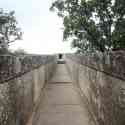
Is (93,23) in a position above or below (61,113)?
above

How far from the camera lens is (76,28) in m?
17.0

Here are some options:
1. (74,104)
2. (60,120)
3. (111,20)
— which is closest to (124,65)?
(60,120)

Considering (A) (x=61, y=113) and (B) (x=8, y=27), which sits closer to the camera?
(A) (x=61, y=113)

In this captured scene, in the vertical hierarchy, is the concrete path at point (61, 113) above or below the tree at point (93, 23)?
below

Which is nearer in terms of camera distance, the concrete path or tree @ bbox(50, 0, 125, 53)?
the concrete path

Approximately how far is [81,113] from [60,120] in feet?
2.48

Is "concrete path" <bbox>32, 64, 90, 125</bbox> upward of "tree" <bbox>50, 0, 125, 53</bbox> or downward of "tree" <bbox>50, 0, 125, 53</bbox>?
downward

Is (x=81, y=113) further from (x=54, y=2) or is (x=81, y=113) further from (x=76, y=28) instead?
(x=54, y=2)

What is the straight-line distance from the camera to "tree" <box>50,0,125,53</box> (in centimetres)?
1705

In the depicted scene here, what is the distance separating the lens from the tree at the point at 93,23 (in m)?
17.0

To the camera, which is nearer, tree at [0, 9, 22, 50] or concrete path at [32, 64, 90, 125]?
concrete path at [32, 64, 90, 125]

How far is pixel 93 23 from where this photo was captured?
17.5 meters

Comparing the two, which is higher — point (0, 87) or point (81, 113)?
point (0, 87)

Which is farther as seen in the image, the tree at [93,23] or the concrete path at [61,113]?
the tree at [93,23]
